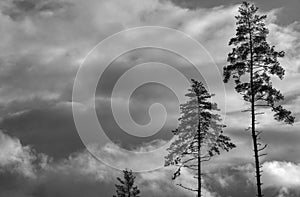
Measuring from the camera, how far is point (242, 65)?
28656mm

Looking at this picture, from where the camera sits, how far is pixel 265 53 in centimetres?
2831

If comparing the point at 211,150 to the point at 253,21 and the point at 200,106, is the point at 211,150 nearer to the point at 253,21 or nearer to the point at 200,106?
the point at 200,106

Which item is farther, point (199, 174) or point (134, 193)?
point (134, 193)

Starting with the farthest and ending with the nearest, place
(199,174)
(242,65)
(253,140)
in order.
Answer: (199,174)
(242,65)
(253,140)

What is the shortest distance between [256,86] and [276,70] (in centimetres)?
176

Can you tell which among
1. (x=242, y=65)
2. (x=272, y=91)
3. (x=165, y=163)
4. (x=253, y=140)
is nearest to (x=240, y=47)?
(x=242, y=65)

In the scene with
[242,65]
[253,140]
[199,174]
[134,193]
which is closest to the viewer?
[253,140]

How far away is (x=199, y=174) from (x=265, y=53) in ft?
32.4

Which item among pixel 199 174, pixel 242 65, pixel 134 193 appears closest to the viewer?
pixel 242 65

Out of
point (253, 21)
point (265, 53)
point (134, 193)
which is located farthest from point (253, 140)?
point (134, 193)

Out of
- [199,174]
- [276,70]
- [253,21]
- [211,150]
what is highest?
[253,21]

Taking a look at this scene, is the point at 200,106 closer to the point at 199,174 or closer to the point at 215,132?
the point at 215,132

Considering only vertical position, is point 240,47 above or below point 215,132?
above

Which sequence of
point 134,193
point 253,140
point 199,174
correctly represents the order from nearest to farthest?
point 253,140, point 199,174, point 134,193
